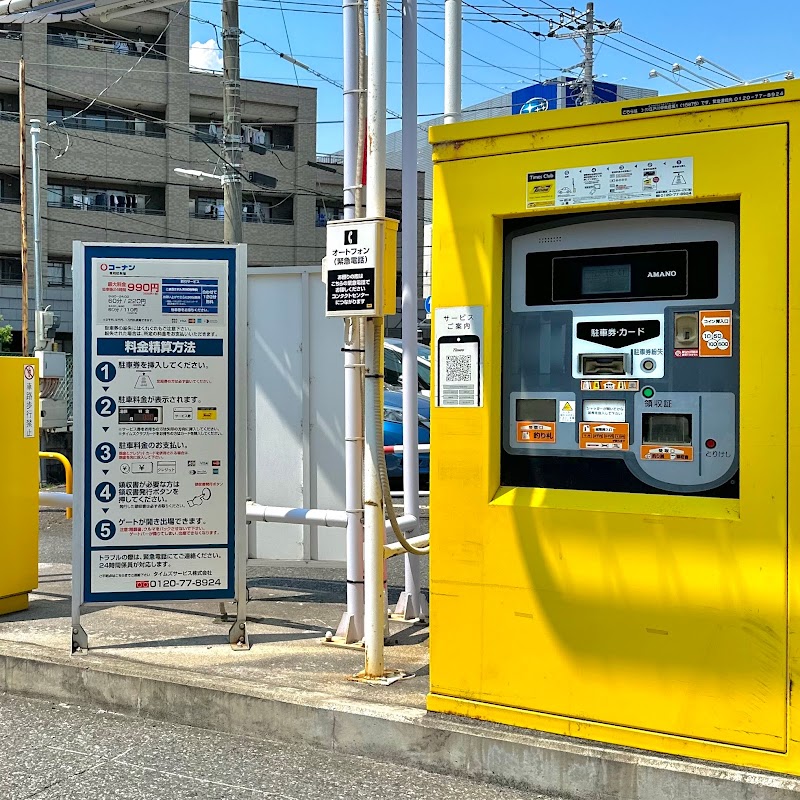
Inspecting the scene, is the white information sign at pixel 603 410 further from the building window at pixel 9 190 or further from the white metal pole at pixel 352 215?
the building window at pixel 9 190

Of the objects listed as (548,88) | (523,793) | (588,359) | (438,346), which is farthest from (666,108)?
(548,88)

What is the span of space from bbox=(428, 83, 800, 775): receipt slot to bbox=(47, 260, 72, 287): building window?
137ft

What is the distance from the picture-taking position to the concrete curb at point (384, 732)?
11.8 ft

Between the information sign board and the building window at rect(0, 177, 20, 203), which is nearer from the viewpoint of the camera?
the information sign board

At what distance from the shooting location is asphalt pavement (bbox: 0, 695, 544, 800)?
3893 millimetres

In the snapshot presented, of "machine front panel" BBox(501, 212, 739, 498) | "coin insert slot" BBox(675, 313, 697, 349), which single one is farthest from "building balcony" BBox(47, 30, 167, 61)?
"coin insert slot" BBox(675, 313, 697, 349)

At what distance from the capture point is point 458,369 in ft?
13.5

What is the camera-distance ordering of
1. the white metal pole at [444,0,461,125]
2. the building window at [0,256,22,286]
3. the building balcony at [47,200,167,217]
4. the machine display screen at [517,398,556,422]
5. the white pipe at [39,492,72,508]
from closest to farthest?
the machine display screen at [517,398,556,422] → the white metal pole at [444,0,461,125] → the white pipe at [39,492,72,508] → the building window at [0,256,22,286] → the building balcony at [47,200,167,217]

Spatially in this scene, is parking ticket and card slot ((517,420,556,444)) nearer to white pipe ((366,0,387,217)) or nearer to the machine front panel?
the machine front panel

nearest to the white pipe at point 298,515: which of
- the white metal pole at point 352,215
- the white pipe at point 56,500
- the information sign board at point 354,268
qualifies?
the white metal pole at point 352,215

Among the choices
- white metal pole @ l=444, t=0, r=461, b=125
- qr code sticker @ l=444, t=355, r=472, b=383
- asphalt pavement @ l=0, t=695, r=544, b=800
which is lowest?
asphalt pavement @ l=0, t=695, r=544, b=800

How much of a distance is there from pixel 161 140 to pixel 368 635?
42913 mm

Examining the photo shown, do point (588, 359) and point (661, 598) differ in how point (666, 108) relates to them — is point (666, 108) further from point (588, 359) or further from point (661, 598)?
point (661, 598)

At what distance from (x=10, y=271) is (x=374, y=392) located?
137 feet
